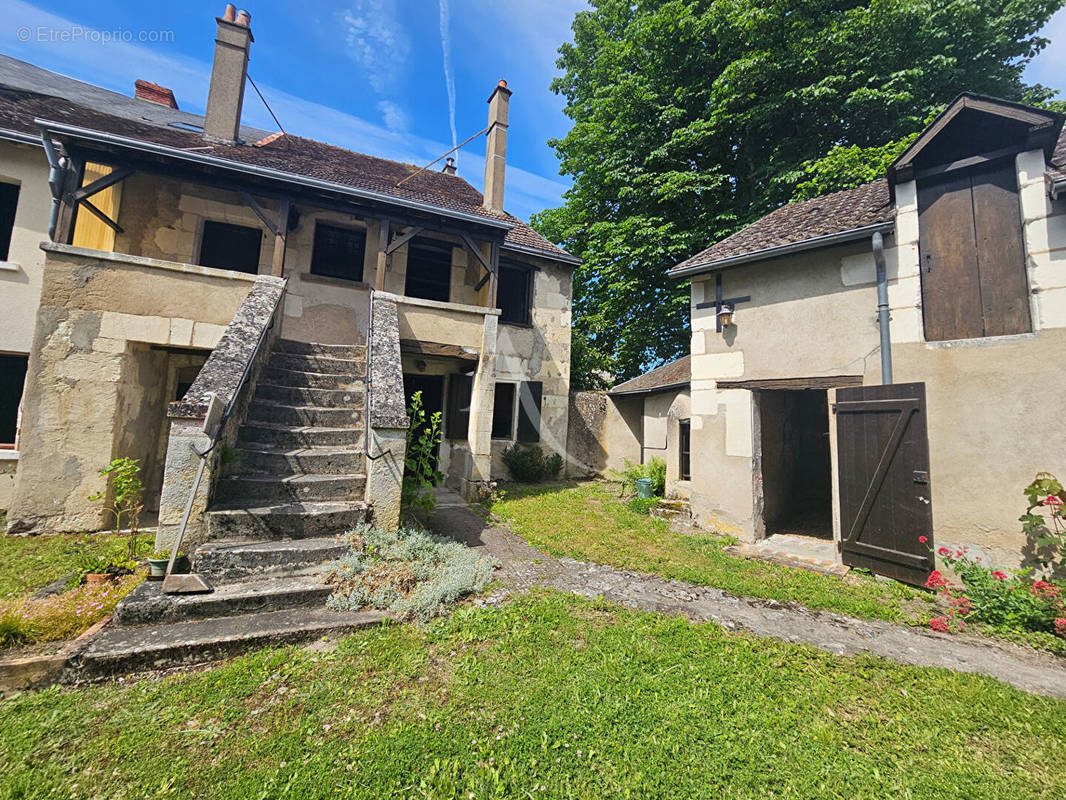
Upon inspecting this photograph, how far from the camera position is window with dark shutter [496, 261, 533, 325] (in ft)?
34.3

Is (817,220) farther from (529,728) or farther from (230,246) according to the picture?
(230,246)

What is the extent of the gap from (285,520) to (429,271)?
690 centimetres

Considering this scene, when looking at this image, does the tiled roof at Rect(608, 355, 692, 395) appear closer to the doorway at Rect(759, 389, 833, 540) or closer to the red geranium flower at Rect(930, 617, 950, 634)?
the doorway at Rect(759, 389, 833, 540)

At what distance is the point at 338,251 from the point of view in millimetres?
8273

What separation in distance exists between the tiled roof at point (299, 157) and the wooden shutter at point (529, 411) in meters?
3.45

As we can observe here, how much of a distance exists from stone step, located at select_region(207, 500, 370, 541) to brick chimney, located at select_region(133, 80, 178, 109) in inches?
525

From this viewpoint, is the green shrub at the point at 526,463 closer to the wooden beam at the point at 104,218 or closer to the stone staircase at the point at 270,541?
the stone staircase at the point at 270,541

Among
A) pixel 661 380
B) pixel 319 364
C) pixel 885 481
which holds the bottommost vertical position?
pixel 885 481

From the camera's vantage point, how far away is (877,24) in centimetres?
965

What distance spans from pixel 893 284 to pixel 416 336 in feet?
22.1

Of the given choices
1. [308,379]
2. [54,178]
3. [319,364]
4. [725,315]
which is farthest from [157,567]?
[725,315]

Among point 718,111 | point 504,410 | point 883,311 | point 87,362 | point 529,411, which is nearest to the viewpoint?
point 883,311

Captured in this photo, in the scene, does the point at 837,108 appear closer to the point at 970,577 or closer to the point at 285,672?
the point at 970,577

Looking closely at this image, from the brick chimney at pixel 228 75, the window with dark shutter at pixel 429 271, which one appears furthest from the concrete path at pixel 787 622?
the brick chimney at pixel 228 75
